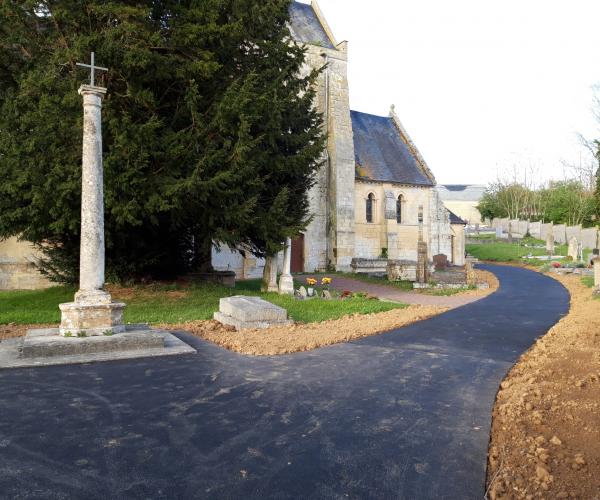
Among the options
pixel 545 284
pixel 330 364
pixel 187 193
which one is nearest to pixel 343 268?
pixel 545 284

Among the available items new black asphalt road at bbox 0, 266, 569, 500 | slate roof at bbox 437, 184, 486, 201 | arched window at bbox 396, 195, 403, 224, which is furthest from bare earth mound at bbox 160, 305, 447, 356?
slate roof at bbox 437, 184, 486, 201

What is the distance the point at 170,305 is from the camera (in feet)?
43.3

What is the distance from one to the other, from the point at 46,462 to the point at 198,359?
11.7 feet

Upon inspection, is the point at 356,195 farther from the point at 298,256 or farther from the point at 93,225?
the point at 93,225

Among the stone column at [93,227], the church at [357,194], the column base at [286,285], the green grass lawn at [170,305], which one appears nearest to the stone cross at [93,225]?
the stone column at [93,227]

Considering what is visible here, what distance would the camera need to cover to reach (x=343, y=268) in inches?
1198

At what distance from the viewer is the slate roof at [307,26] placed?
31.9 metres

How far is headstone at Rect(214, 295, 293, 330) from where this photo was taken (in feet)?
33.1

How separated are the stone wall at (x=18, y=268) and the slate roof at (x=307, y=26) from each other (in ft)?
68.2

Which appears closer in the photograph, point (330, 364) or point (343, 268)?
point (330, 364)

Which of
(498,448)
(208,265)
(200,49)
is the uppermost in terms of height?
(200,49)

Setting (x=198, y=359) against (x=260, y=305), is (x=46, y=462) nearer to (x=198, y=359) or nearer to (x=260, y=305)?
(x=198, y=359)

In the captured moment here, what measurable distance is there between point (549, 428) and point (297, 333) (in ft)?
18.4

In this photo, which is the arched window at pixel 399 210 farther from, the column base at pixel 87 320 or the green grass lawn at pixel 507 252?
the column base at pixel 87 320
